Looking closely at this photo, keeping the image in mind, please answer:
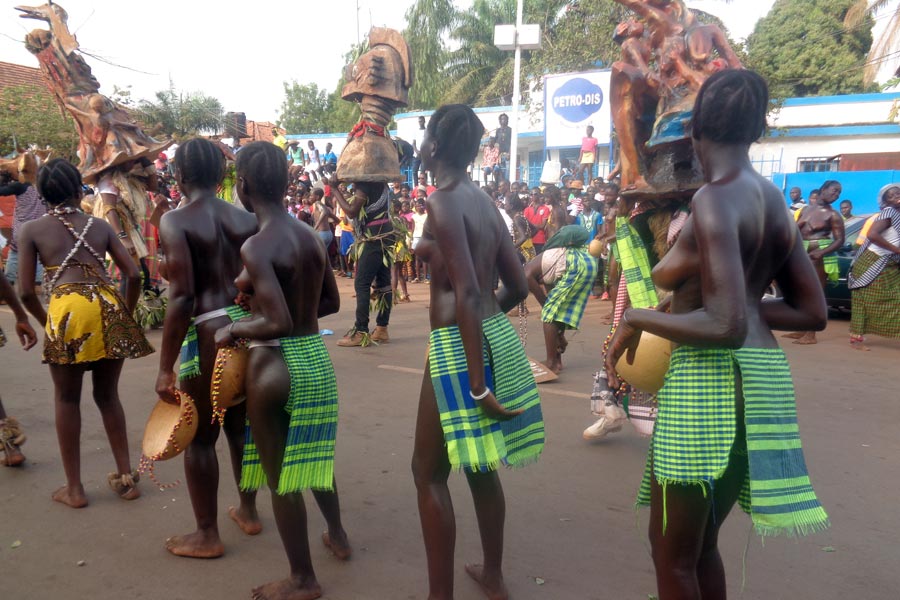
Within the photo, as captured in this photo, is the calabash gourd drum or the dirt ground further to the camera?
the dirt ground

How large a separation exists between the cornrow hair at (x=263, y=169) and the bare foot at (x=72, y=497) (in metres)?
2.07

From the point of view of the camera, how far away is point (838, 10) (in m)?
26.1

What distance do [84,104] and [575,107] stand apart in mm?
Result: 11853

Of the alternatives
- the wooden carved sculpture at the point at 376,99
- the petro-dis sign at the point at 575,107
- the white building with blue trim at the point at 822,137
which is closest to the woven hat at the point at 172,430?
the wooden carved sculpture at the point at 376,99

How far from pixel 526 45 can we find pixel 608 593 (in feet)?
47.1

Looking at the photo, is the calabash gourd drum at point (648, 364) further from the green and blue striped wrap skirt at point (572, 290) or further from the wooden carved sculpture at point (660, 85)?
the green and blue striped wrap skirt at point (572, 290)

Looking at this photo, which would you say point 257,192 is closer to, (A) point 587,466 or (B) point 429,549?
(B) point 429,549

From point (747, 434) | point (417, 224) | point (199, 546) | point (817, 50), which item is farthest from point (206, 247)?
point (817, 50)

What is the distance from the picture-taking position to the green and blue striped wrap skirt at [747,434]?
1806 mm

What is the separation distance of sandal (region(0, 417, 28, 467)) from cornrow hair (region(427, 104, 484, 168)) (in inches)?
127

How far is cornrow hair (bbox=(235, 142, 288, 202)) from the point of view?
261cm

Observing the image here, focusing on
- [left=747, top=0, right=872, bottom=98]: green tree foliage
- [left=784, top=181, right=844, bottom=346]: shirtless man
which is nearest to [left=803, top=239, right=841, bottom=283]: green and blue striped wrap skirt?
[left=784, top=181, right=844, bottom=346]: shirtless man

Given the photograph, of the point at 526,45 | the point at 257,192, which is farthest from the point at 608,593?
the point at 526,45

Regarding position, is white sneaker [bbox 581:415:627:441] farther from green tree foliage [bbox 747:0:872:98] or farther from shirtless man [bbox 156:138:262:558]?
green tree foliage [bbox 747:0:872:98]
